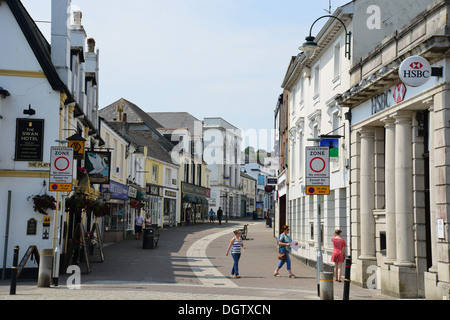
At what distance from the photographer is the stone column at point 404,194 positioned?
14648 mm

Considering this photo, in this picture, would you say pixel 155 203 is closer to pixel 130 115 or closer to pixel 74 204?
pixel 130 115

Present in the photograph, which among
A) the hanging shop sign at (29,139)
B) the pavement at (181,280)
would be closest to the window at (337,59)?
the pavement at (181,280)

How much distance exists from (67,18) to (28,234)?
809 cm

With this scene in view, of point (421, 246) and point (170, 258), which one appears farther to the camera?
point (170, 258)

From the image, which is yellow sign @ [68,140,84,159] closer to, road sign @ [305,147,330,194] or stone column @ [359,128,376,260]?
road sign @ [305,147,330,194]

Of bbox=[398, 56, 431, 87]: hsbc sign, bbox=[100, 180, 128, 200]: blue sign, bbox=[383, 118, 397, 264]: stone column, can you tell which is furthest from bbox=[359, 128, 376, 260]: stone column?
bbox=[100, 180, 128, 200]: blue sign

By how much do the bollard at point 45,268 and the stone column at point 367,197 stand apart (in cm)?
939

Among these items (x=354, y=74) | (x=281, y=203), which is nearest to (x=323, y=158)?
(x=354, y=74)

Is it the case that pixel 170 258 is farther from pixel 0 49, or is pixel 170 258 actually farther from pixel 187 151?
pixel 187 151

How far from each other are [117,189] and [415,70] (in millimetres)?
22989

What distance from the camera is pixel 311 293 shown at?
14.7 metres

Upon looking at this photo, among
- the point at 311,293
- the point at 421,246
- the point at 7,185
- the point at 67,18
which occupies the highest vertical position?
the point at 67,18

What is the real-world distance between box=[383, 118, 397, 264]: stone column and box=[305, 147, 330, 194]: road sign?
3.07 m
